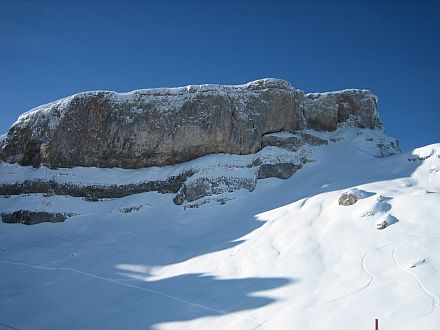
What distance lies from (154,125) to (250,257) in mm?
17111

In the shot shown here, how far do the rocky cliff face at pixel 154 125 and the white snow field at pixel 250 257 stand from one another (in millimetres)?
4066

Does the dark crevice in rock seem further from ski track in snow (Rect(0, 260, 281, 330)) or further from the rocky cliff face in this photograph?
ski track in snow (Rect(0, 260, 281, 330))

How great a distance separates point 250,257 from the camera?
17.1 metres

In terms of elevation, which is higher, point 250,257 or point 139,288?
point 250,257

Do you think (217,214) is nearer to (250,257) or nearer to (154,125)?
(250,257)

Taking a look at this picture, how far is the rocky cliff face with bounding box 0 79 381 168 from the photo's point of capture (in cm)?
3077

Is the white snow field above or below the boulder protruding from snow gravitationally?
below

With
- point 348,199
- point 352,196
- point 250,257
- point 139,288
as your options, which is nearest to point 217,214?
point 250,257

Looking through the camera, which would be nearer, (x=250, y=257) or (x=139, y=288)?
(x=139, y=288)

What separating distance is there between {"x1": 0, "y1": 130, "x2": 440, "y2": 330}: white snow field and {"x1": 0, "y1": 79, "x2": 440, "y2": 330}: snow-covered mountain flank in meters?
0.08

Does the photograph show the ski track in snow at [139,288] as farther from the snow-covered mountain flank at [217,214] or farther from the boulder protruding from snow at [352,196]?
the boulder protruding from snow at [352,196]

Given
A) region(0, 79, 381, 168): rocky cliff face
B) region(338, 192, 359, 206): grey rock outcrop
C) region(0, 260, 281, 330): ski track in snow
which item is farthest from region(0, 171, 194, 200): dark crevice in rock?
region(338, 192, 359, 206): grey rock outcrop

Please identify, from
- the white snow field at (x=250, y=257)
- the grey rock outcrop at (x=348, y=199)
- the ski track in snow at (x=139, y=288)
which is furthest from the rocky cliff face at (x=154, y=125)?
the grey rock outcrop at (x=348, y=199)

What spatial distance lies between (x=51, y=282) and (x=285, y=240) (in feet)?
36.9
